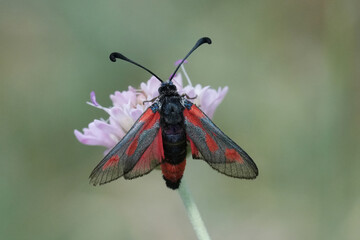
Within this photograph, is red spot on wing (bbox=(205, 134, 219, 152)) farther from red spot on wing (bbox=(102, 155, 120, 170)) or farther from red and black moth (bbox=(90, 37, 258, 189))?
red spot on wing (bbox=(102, 155, 120, 170))

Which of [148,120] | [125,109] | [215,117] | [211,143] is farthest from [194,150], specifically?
[215,117]

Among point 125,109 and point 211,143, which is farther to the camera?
point 125,109

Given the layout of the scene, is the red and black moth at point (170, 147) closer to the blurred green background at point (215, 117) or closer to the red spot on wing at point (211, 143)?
the red spot on wing at point (211, 143)

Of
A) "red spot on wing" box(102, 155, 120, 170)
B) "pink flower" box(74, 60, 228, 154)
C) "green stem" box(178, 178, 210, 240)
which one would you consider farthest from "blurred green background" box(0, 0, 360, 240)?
"red spot on wing" box(102, 155, 120, 170)

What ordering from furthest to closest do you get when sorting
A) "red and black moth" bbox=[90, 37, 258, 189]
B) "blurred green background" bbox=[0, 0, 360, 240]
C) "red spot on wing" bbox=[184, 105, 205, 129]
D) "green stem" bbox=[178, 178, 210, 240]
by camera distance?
"blurred green background" bbox=[0, 0, 360, 240], "red spot on wing" bbox=[184, 105, 205, 129], "red and black moth" bbox=[90, 37, 258, 189], "green stem" bbox=[178, 178, 210, 240]

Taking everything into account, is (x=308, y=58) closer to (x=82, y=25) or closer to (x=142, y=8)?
(x=142, y=8)

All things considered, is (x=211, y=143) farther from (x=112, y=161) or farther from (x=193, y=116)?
(x=112, y=161)
